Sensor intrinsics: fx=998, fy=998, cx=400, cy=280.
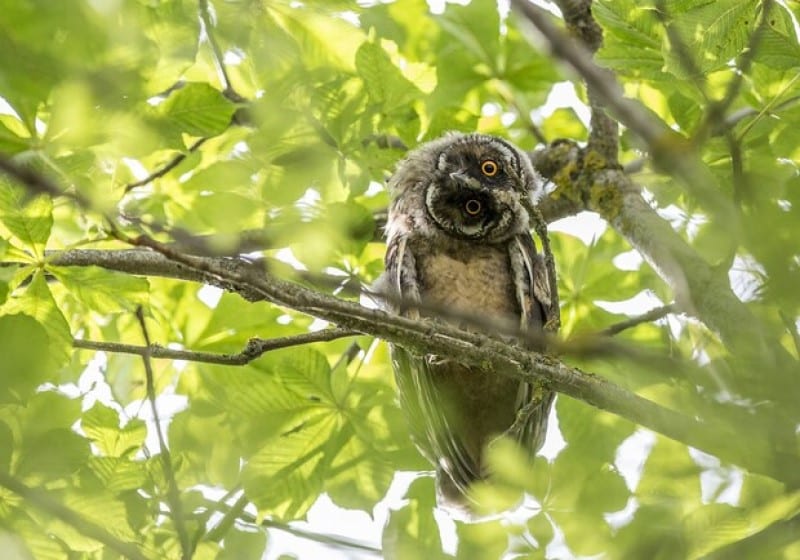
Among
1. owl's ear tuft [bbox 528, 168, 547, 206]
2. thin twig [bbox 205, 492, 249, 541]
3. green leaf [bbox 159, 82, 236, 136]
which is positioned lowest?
owl's ear tuft [bbox 528, 168, 547, 206]

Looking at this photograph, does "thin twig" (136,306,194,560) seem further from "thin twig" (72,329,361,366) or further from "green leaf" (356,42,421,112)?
"green leaf" (356,42,421,112)

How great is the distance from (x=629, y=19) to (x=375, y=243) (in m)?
2.23

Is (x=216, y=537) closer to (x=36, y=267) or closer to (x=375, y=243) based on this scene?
(x=36, y=267)

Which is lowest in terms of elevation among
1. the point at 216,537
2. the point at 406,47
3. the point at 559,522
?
the point at 216,537

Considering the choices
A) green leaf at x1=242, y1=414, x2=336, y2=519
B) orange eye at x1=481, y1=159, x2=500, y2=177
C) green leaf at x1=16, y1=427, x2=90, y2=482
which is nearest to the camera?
green leaf at x1=16, y1=427, x2=90, y2=482

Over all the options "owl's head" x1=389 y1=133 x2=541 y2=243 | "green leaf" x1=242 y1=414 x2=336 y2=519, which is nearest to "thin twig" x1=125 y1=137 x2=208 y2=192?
"owl's head" x1=389 y1=133 x2=541 y2=243

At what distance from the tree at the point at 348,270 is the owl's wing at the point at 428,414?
183 mm

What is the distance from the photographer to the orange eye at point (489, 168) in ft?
17.4

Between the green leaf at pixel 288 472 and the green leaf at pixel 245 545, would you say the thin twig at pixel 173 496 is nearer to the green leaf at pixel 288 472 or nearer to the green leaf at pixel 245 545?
the green leaf at pixel 245 545

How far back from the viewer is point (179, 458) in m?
3.26

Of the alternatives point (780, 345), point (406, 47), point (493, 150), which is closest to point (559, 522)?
point (780, 345)

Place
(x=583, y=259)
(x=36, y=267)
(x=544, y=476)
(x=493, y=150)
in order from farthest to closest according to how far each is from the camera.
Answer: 1. (x=493, y=150)
2. (x=583, y=259)
3. (x=36, y=267)
4. (x=544, y=476)

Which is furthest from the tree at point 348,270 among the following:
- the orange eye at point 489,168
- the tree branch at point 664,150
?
the orange eye at point 489,168

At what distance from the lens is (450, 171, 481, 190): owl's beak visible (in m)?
5.21
